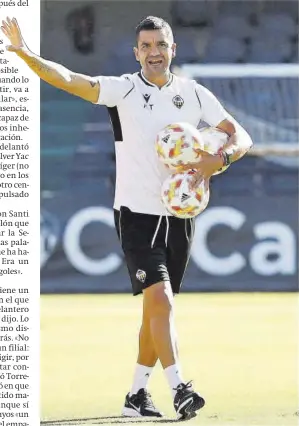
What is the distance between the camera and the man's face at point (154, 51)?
816 centimetres

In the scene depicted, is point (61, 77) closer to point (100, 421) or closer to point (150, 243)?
point (150, 243)

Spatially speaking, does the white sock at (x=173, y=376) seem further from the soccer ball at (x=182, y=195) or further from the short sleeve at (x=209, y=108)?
the short sleeve at (x=209, y=108)

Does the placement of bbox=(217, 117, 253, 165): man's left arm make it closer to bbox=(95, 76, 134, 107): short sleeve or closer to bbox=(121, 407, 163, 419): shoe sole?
bbox=(95, 76, 134, 107): short sleeve

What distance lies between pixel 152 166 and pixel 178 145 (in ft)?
1.05

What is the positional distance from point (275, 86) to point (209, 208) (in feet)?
5.11

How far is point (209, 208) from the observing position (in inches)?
637

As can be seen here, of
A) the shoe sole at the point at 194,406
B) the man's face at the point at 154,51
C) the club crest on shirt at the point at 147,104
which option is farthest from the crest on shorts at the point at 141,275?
the man's face at the point at 154,51

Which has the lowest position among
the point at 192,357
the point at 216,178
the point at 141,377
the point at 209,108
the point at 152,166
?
the point at 192,357

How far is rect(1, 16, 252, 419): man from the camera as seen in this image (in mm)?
8164

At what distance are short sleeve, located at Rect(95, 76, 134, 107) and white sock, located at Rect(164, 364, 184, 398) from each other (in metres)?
1.53

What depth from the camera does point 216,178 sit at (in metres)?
16.2

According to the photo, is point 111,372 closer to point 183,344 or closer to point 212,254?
point 183,344

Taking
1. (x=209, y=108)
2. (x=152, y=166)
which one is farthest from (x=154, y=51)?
(x=152, y=166)

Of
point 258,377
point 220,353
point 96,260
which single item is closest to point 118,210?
point 258,377
